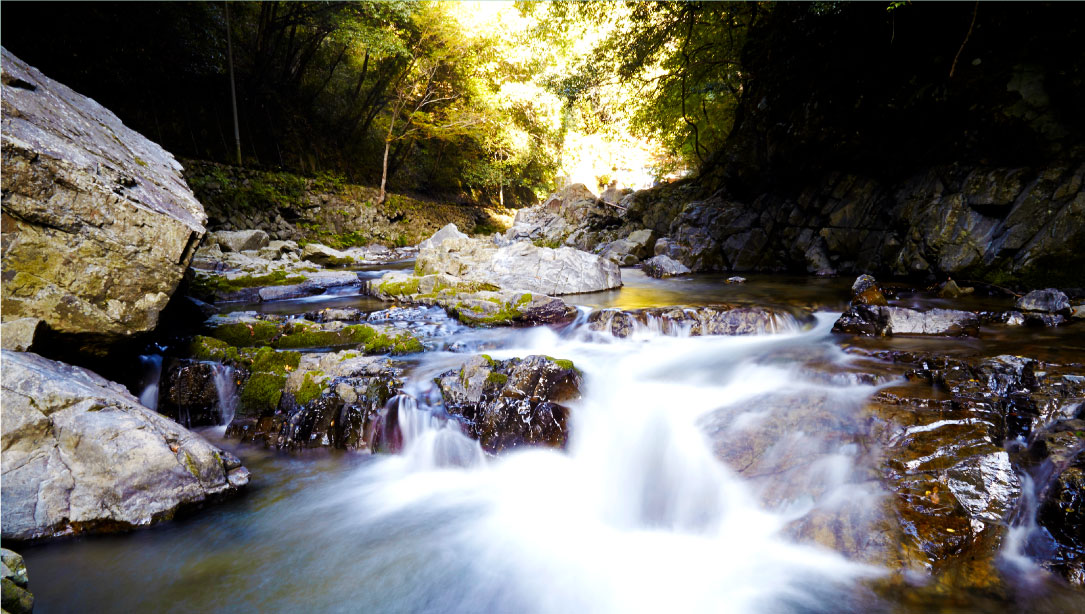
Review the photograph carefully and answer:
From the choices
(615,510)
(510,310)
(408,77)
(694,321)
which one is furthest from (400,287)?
(408,77)

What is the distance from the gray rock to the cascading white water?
2.64 meters

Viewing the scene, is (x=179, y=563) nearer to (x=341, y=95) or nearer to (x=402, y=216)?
(x=402, y=216)

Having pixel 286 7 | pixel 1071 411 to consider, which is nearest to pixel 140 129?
pixel 286 7

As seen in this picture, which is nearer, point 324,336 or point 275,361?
point 275,361

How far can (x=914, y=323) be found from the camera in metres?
5.51

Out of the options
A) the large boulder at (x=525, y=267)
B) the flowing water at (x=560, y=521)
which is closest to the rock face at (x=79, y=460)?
the flowing water at (x=560, y=521)

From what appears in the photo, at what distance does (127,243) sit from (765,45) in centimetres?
1386

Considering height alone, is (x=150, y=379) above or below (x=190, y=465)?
above

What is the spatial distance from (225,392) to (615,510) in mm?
4226

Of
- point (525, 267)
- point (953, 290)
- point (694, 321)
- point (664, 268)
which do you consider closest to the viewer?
point (694, 321)

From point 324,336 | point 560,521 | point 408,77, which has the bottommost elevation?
point 560,521

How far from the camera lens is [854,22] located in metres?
9.41

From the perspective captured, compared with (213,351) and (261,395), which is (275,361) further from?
(213,351)

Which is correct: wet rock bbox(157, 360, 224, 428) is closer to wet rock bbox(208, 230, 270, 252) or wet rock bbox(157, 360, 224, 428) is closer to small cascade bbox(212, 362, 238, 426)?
small cascade bbox(212, 362, 238, 426)
